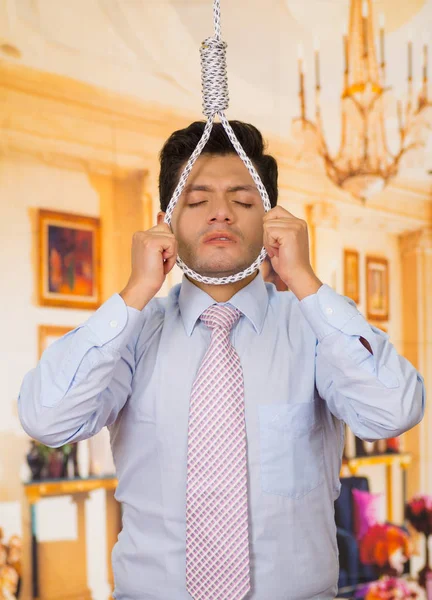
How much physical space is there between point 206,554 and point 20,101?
2.55 m

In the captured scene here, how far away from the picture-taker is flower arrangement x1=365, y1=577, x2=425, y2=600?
340 cm

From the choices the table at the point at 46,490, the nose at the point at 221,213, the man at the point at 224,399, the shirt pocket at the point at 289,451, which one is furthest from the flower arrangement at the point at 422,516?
the nose at the point at 221,213

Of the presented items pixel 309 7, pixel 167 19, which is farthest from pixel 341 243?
pixel 167 19

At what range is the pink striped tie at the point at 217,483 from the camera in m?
1.26

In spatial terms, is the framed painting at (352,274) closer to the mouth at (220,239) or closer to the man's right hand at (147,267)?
the mouth at (220,239)

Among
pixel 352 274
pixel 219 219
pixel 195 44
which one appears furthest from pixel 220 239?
pixel 352 274

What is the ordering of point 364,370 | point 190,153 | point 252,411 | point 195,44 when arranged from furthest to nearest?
A: point 195,44 → point 190,153 → point 252,411 → point 364,370

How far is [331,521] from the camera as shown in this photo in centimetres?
139

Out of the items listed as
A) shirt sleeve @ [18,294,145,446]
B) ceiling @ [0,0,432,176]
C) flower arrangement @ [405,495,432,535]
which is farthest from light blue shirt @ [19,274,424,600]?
flower arrangement @ [405,495,432,535]

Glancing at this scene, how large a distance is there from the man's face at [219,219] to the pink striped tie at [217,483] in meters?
0.17

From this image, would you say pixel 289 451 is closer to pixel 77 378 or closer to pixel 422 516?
pixel 77 378

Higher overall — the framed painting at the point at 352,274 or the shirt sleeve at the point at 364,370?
the framed painting at the point at 352,274

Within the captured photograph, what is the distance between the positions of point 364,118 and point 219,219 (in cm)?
232

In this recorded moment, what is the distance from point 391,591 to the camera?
3426mm
